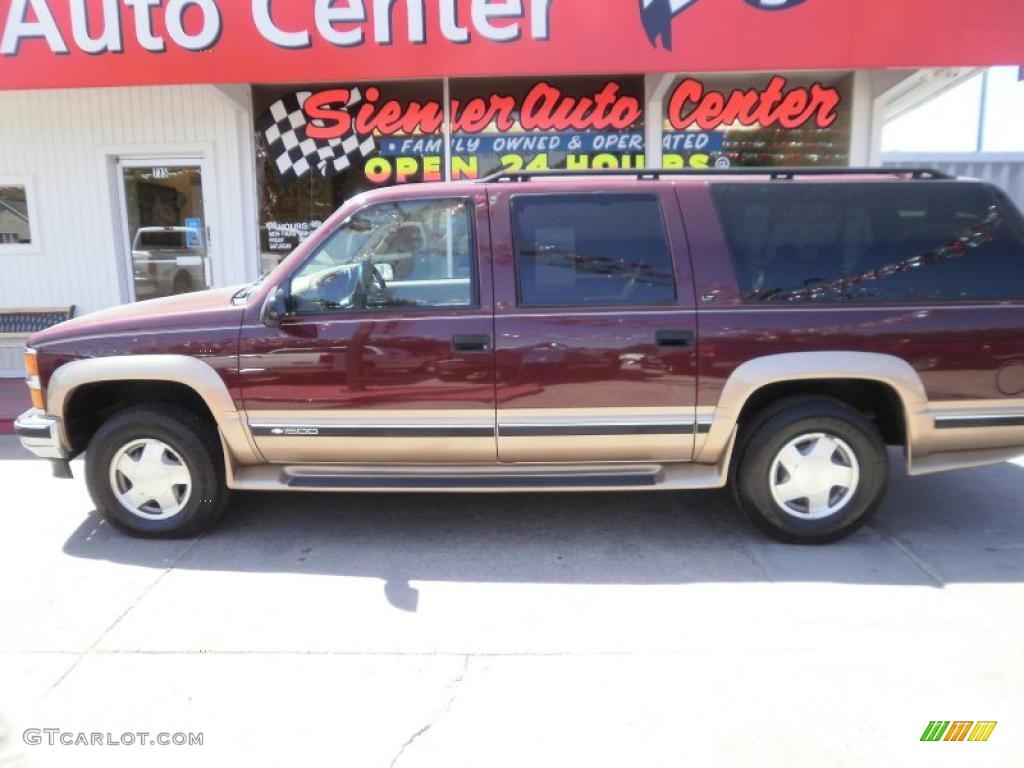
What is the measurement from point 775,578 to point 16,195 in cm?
892

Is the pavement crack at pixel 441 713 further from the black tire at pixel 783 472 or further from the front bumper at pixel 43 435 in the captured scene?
the front bumper at pixel 43 435

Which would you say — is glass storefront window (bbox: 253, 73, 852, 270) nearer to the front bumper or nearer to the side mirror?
the front bumper

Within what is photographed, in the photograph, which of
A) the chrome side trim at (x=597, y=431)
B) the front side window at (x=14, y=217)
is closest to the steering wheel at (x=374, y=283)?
the chrome side trim at (x=597, y=431)

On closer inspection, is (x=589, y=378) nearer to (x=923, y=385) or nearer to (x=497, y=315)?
(x=497, y=315)

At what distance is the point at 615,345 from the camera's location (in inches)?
152

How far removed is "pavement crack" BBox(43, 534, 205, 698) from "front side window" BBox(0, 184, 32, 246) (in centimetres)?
622

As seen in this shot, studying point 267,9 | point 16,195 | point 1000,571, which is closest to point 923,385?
point 1000,571

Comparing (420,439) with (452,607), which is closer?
(452,607)

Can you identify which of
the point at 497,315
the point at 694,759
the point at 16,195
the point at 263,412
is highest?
the point at 16,195

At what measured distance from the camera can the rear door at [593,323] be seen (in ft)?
12.7

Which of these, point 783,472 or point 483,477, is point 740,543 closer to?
point 783,472

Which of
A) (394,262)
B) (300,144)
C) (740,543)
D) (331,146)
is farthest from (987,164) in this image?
(394,262)

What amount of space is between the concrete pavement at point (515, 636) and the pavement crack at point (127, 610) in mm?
16

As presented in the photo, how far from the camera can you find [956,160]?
49.4 ft
